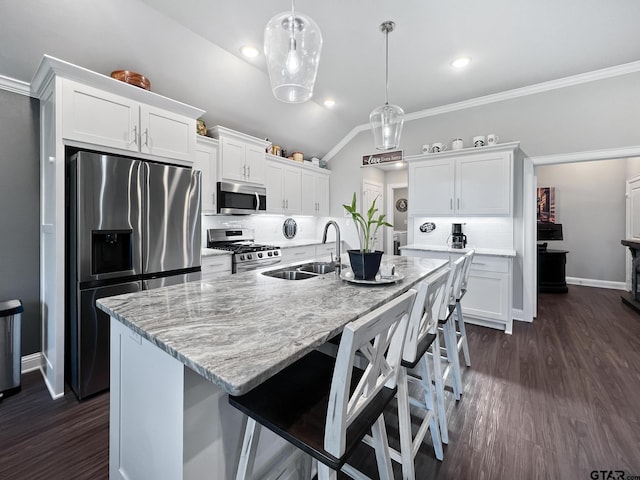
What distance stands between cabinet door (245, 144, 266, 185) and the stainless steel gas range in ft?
2.63

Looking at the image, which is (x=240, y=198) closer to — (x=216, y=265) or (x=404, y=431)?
(x=216, y=265)

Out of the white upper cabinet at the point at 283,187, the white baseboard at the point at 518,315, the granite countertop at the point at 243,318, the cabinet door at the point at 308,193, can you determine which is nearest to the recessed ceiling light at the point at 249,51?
the white upper cabinet at the point at 283,187

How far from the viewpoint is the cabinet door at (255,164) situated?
402 cm

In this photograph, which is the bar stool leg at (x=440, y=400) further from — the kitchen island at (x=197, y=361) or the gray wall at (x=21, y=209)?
the gray wall at (x=21, y=209)

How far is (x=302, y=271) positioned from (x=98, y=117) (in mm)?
1968

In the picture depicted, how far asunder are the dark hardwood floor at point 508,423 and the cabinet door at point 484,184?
173cm

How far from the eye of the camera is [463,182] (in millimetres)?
3904

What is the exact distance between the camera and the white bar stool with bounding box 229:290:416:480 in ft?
2.49

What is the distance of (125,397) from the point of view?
121cm

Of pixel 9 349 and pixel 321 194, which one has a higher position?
pixel 321 194

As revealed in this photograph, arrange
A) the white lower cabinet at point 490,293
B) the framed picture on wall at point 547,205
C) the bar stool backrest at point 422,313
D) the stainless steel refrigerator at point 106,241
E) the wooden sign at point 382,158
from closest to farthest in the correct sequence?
the bar stool backrest at point 422,313
the stainless steel refrigerator at point 106,241
the white lower cabinet at point 490,293
the wooden sign at point 382,158
the framed picture on wall at point 547,205

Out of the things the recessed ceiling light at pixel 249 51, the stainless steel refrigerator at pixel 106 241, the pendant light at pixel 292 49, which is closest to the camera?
the pendant light at pixel 292 49

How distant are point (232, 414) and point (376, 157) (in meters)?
4.69

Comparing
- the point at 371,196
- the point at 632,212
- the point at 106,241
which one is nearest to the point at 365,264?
the point at 106,241
